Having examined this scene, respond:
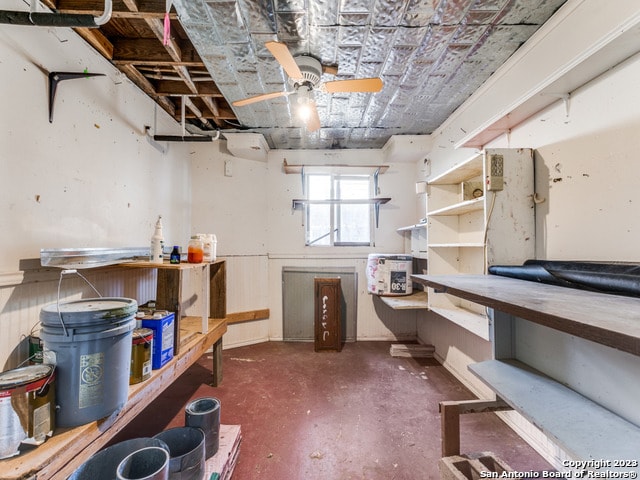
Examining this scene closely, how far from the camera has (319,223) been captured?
385cm

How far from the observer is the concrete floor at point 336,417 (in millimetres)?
1649

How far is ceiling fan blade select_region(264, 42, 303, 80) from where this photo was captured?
4.78 ft

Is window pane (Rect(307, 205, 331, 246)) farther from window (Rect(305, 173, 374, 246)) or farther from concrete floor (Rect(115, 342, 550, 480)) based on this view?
concrete floor (Rect(115, 342, 550, 480))

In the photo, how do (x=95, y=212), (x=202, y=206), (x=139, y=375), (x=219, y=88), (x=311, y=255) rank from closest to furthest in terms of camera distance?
(x=139, y=375) → (x=95, y=212) → (x=219, y=88) → (x=202, y=206) → (x=311, y=255)

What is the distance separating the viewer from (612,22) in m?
1.26

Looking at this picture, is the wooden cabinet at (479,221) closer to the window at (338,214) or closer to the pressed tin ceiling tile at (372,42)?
the pressed tin ceiling tile at (372,42)

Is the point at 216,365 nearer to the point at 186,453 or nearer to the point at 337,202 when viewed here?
the point at 186,453

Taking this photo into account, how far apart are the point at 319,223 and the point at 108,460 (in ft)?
9.92

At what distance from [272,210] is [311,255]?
0.83 meters

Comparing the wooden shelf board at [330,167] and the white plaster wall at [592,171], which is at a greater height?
the wooden shelf board at [330,167]

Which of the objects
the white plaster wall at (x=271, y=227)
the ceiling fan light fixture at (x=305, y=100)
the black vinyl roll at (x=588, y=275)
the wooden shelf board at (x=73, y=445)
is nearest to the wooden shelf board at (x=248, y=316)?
the white plaster wall at (x=271, y=227)

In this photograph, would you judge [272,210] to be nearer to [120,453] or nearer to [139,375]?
[139,375]

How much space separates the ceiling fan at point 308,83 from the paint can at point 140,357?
1567 mm

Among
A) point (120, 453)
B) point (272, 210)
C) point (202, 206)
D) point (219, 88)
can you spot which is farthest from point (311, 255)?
point (120, 453)
